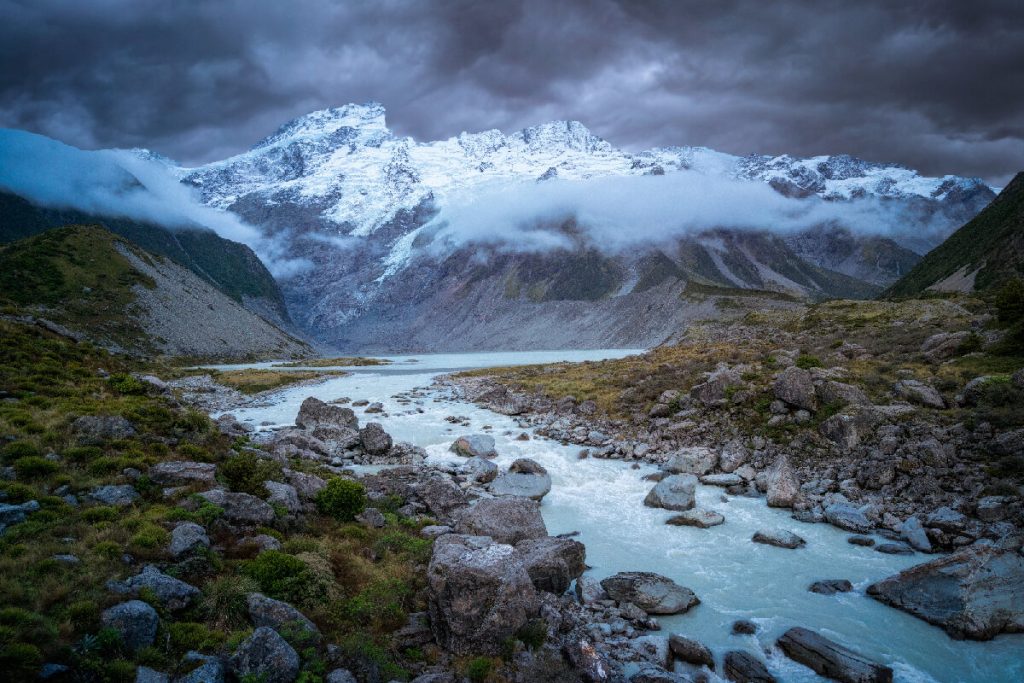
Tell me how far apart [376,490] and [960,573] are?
69.8ft

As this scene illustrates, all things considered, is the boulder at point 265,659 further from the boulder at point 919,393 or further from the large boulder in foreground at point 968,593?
the boulder at point 919,393

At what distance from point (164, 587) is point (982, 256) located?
175 meters

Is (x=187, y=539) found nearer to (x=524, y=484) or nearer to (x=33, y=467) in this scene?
(x=33, y=467)

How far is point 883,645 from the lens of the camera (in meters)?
14.0

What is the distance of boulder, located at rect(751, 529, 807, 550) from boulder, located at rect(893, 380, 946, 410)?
14.7 metres

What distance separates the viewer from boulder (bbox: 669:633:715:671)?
13297mm

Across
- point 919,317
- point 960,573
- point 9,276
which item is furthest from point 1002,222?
point 9,276

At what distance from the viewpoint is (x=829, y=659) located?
43.1 feet

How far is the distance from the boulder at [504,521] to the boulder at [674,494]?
816cm

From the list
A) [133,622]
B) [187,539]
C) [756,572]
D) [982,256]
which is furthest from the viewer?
[982,256]

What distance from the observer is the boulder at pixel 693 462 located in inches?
1166

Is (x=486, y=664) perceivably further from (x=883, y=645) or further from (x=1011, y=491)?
(x=1011, y=491)

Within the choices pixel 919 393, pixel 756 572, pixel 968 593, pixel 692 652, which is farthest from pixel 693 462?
pixel 692 652

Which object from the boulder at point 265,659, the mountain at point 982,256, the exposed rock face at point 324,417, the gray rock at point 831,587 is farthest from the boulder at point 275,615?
the mountain at point 982,256
